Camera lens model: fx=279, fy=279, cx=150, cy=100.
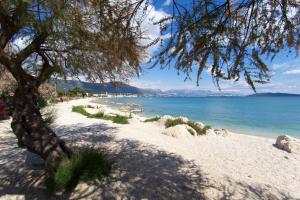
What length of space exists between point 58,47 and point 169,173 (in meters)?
3.13

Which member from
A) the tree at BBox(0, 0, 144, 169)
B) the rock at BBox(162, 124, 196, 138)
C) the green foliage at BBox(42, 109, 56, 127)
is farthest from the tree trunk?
the rock at BBox(162, 124, 196, 138)

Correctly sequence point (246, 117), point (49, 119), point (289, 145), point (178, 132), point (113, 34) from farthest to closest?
point (246, 117)
point (49, 119)
point (178, 132)
point (289, 145)
point (113, 34)

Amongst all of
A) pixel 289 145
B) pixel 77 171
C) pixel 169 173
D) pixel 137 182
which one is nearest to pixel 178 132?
pixel 289 145

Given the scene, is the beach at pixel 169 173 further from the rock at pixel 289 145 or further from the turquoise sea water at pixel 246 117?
the turquoise sea water at pixel 246 117

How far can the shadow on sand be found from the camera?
4.56 meters

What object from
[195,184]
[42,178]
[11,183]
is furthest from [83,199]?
[195,184]

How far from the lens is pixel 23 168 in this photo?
5.64 m

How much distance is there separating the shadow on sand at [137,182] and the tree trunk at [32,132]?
19.5 inches

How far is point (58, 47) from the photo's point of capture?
4.86m

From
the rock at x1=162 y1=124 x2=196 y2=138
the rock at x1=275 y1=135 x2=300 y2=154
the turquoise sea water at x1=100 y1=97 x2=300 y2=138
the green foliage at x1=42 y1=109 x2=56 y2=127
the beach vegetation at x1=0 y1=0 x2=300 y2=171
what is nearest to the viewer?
the beach vegetation at x1=0 y1=0 x2=300 y2=171

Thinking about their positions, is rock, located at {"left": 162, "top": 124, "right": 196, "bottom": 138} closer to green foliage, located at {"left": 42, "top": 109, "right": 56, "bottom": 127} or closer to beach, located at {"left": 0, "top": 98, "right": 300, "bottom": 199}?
beach, located at {"left": 0, "top": 98, "right": 300, "bottom": 199}

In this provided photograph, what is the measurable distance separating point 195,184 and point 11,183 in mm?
3311

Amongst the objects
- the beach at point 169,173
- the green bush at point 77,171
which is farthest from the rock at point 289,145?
the green bush at point 77,171

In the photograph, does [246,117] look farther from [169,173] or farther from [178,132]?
[169,173]
